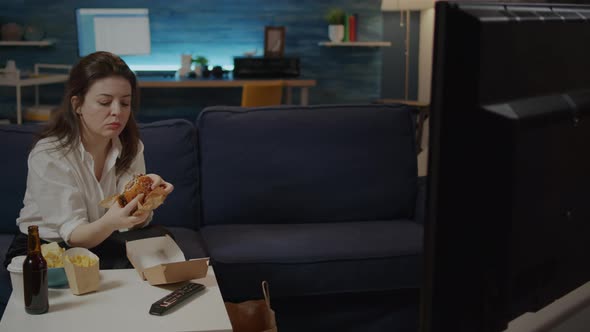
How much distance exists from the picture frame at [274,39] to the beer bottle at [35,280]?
492 cm

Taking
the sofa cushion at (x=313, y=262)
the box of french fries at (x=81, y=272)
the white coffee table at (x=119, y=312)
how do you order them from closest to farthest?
the white coffee table at (x=119, y=312) → the box of french fries at (x=81, y=272) → the sofa cushion at (x=313, y=262)

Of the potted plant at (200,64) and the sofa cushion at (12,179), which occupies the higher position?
the potted plant at (200,64)

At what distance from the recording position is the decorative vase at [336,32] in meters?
6.53

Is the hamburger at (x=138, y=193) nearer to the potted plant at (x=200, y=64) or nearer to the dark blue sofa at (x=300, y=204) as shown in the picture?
the dark blue sofa at (x=300, y=204)

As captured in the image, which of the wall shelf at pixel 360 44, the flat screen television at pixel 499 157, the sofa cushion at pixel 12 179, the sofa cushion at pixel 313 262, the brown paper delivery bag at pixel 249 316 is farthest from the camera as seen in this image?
the wall shelf at pixel 360 44

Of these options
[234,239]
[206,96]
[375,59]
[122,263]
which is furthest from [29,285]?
[375,59]

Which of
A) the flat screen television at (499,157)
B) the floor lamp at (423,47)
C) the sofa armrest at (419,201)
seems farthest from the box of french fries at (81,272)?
the floor lamp at (423,47)

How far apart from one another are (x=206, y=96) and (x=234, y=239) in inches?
162

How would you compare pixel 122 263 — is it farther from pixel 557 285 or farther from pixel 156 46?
pixel 156 46

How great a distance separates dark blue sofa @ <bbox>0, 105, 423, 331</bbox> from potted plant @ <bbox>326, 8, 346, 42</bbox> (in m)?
3.55

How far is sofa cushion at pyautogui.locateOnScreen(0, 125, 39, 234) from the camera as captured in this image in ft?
8.79

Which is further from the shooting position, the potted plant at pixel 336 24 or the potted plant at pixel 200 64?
the potted plant at pixel 336 24

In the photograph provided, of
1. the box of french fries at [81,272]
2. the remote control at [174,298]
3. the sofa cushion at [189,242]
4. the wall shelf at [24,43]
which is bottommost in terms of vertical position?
the sofa cushion at [189,242]

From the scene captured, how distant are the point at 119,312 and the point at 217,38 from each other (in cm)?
507
